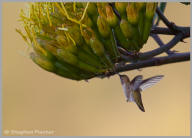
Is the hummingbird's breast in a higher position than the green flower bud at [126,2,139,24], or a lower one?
lower

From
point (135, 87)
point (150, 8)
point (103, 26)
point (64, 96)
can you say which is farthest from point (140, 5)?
point (64, 96)

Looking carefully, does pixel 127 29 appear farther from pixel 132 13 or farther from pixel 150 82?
pixel 150 82

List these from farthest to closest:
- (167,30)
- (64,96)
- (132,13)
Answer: (64,96), (167,30), (132,13)

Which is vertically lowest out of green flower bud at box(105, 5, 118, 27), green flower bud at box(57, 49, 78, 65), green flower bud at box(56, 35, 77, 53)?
green flower bud at box(57, 49, 78, 65)

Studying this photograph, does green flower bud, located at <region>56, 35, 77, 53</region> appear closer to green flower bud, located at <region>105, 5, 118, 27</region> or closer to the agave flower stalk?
the agave flower stalk

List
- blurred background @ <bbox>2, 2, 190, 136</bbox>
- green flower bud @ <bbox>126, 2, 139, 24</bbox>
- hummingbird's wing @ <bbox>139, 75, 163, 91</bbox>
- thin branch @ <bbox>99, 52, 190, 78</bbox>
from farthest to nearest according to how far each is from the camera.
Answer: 1. blurred background @ <bbox>2, 2, 190, 136</bbox>
2. hummingbird's wing @ <bbox>139, 75, 163, 91</bbox>
3. thin branch @ <bbox>99, 52, 190, 78</bbox>
4. green flower bud @ <bbox>126, 2, 139, 24</bbox>

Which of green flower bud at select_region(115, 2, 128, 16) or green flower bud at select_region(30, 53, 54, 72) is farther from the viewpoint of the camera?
green flower bud at select_region(30, 53, 54, 72)

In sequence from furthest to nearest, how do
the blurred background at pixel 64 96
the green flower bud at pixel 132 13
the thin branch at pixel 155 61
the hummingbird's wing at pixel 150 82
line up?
the blurred background at pixel 64 96
the hummingbird's wing at pixel 150 82
the thin branch at pixel 155 61
the green flower bud at pixel 132 13

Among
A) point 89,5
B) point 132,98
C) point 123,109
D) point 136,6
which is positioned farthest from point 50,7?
point 123,109

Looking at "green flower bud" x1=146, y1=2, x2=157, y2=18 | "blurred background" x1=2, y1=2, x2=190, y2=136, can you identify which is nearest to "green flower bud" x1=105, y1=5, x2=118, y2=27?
"green flower bud" x1=146, y1=2, x2=157, y2=18

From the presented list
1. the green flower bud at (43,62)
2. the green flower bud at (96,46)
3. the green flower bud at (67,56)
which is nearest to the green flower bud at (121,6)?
the green flower bud at (96,46)

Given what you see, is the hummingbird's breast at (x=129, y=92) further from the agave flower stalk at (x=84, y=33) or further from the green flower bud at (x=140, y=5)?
the green flower bud at (x=140, y=5)

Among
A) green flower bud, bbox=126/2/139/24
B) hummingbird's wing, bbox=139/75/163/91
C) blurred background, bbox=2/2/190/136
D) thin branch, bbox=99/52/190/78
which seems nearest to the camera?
green flower bud, bbox=126/2/139/24
